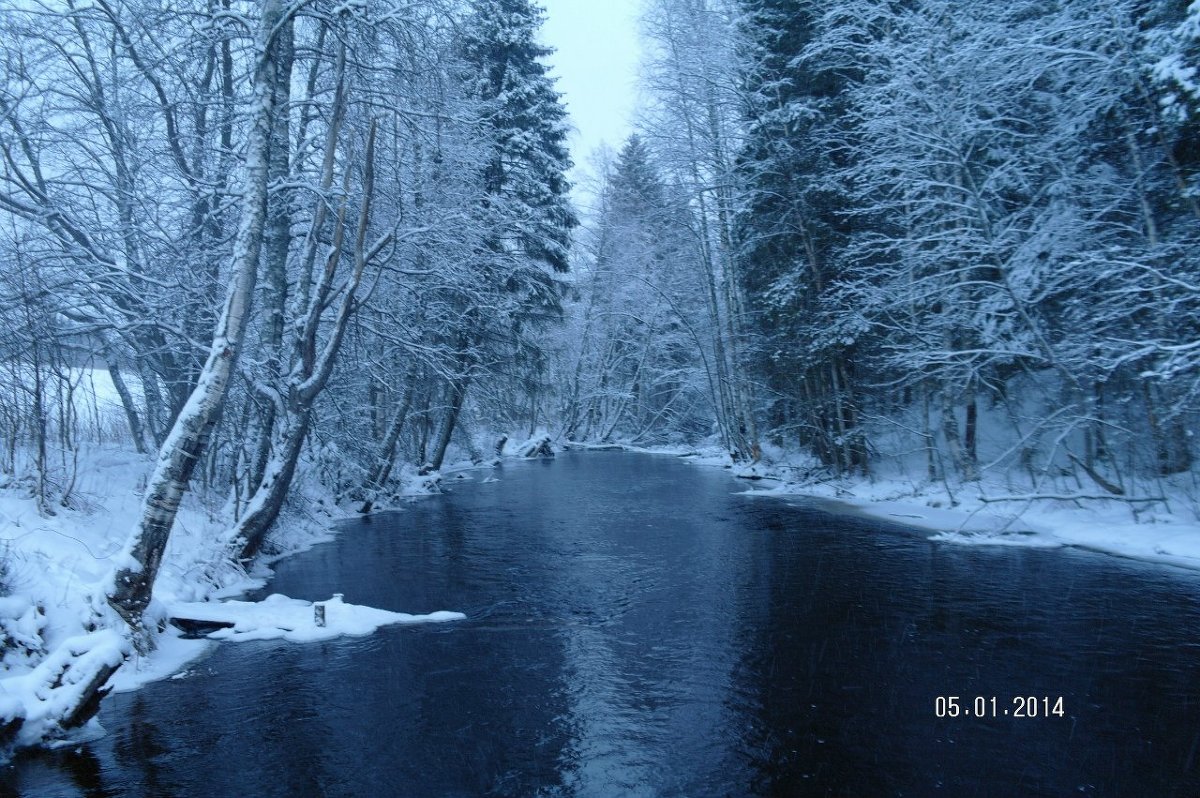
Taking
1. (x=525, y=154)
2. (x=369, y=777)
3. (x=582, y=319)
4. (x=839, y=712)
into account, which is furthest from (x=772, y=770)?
(x=582, y=319)

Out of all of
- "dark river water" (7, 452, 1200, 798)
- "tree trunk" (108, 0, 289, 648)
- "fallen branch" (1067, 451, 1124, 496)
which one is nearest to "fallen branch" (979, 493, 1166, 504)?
"fallen branch" (1067, 451, 1124, 496)

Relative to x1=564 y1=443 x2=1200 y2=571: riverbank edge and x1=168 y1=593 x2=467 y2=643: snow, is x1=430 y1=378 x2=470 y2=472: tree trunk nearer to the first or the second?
x1=564 y1=443 x2=1200 y2=571: riverbank edge

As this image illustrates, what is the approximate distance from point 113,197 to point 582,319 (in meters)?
31.1

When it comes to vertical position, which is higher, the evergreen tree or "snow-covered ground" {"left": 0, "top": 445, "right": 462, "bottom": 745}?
the evergreen tree

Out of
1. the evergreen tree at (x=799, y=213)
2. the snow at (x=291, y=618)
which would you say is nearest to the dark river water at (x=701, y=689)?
the snow at (x=291, y=618)

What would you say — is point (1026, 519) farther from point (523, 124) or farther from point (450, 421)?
point (523, 124)

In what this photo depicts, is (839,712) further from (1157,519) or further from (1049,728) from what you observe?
(1157,519)

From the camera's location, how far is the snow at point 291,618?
8.54m

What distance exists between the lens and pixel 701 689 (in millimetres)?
6754

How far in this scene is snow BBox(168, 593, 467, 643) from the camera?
28.0 feet
